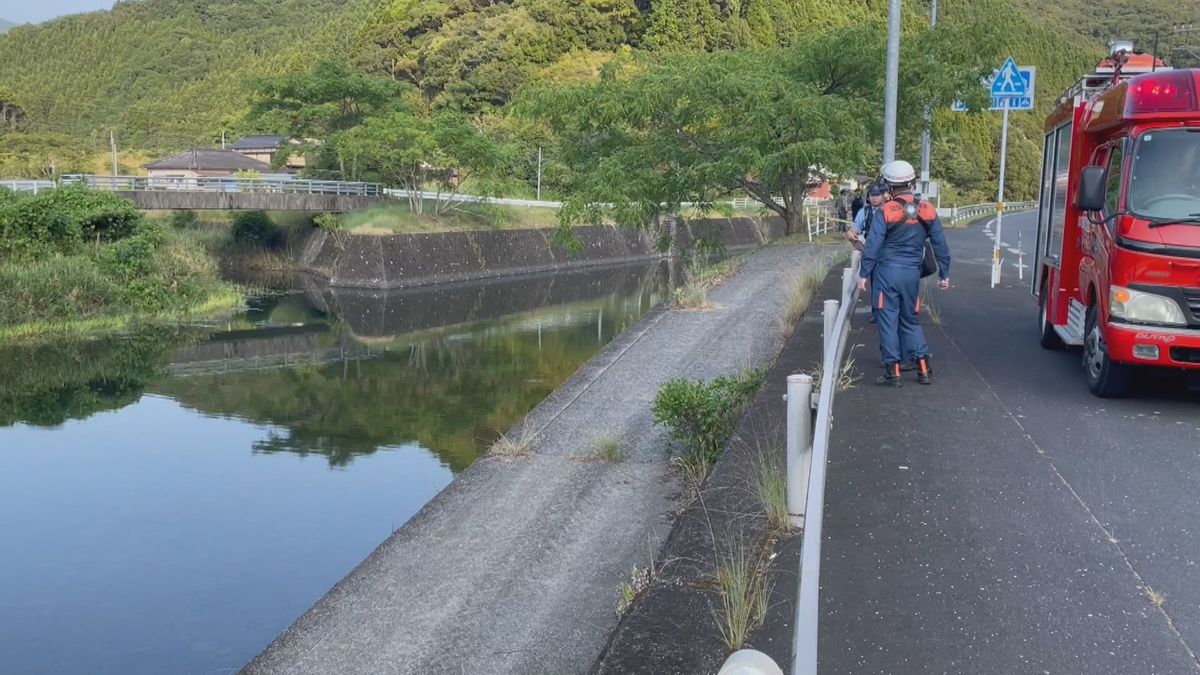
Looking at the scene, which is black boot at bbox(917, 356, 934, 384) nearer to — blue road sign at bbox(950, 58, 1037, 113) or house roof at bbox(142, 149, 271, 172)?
blue road sign at bbox(950, 58, 1037, 113)

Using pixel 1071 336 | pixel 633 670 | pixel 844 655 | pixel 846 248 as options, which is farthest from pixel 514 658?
pixel 846 248

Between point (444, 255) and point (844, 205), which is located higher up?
point (844, 205)

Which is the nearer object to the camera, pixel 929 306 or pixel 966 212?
pixel 929 306

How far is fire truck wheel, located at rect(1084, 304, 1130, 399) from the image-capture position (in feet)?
29.4

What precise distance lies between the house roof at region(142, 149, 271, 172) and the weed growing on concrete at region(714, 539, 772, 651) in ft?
207

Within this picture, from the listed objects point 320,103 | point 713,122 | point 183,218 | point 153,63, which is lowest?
point 183,218

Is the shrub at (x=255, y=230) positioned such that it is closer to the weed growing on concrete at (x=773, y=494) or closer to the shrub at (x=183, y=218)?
the shrub at (x=183, y=218)

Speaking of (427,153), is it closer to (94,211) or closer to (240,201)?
(240,201)

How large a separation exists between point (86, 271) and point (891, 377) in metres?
24.6

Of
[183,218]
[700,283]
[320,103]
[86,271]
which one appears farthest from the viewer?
[320,103]

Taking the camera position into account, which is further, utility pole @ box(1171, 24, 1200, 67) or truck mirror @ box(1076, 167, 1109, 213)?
utility pole @ box(1171, 24, 1200, 67)

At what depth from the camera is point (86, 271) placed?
27938mm

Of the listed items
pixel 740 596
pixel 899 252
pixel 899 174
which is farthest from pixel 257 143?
pixel 740 596

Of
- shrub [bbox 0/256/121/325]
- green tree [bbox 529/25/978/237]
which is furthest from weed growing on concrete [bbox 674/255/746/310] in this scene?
shrub [bbox 0/256/121/325]
